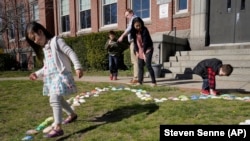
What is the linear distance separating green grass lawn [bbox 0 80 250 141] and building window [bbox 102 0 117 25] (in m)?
10.1

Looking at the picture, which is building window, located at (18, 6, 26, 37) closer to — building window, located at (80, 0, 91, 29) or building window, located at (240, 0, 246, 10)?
building window, located at (80, 0, 91, 29)

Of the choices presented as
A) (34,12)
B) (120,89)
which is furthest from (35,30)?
(34,12)

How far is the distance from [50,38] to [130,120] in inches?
68.6

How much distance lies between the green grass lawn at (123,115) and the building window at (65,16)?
14.0 metres

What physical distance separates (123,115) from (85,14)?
13909mm

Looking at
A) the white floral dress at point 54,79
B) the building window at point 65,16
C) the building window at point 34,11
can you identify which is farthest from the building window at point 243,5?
the building window at point 34,11

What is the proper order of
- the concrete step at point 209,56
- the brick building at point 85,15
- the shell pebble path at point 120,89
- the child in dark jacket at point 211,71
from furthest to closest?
1. the brick building at point 85,15
2. the concrete step at point 209,56
3. the child in dark jacket at point 211,71
4. the shell pebble path at point 120,89

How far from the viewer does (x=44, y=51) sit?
365cm

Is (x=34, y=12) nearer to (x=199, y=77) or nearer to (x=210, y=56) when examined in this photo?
(x=210, y=56)

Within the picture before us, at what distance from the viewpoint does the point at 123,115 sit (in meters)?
4.20

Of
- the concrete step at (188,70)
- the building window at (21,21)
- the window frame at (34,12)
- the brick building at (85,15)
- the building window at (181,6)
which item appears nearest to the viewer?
the concrete step at (188,70)

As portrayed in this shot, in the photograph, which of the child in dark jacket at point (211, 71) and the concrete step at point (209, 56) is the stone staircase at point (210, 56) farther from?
the child in dark jacket at point (211, 71)

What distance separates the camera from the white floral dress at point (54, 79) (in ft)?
11.3

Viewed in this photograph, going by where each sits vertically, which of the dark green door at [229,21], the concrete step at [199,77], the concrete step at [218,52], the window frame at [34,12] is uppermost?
the window frame at [34,12]
